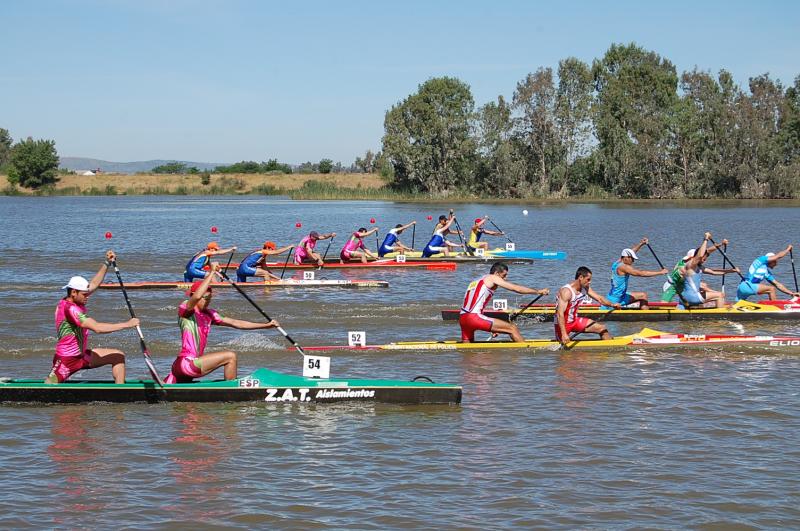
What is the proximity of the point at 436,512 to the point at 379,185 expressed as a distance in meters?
97.3

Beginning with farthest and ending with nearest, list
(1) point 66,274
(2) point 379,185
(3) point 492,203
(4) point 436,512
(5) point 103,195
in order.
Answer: (5) point 103,195 < (2) point 379,185 < (3) point 492,203 < (1) point 66,274 < (4) point 436,512

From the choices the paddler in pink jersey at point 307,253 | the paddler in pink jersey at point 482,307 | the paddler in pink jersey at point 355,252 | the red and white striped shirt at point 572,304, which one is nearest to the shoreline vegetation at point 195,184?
the paddler in pink jersey at point 355,252

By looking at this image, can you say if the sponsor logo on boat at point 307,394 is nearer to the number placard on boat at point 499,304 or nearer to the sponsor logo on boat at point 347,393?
the sponsor logo on boat at point 347,393

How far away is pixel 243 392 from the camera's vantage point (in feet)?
39.7

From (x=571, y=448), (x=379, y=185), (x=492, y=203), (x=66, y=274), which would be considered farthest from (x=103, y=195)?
(x=571, y=448)

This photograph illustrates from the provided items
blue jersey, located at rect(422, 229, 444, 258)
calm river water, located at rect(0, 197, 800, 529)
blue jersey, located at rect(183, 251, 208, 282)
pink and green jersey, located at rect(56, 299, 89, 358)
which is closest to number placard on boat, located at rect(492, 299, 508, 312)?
calm river water, located at rect(0, 197, 800, 529)

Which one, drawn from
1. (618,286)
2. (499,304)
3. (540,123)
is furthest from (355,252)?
(540,123)

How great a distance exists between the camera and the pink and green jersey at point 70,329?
38.0ft

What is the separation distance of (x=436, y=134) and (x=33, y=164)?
183 feet

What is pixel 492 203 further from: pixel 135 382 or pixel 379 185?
pixel 135 382

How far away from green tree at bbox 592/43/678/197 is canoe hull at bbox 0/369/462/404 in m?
76.2

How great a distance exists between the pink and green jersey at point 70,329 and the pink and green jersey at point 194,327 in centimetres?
115

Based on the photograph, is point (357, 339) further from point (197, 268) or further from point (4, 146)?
point (4, 146)

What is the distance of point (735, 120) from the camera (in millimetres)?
80875
